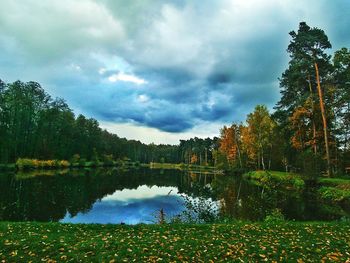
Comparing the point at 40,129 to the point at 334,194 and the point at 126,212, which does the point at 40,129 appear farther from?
the point at 334,194

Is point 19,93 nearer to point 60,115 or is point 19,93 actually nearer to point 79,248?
point 60,115

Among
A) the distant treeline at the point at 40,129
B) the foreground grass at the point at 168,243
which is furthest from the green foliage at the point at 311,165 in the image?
the distant treeline at the point at 40,129

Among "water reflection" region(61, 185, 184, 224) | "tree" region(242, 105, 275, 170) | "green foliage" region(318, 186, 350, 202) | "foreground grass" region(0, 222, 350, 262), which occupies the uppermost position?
"tree" region(242, 105, 275, 170)

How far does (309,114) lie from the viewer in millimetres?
37594

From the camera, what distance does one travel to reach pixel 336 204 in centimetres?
2252

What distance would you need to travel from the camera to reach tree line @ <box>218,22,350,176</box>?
105 feet

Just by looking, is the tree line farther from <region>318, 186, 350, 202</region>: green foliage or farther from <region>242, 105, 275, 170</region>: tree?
<region>318, 186, 350, 202</region>: green foliage

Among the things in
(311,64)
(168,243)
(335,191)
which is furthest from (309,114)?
(168,243)

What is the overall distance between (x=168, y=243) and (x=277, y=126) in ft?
137

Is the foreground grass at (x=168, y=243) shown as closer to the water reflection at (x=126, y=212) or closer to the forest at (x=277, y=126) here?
the water reflection at (x=126, y=212)

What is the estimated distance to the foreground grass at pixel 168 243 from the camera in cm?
796

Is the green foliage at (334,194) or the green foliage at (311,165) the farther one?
the green foliage at (311,165)

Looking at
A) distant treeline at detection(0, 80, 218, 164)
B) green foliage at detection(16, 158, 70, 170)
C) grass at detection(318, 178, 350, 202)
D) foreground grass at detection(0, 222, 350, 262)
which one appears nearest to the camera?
foreground grass at detection(0, 222, 350, 262)

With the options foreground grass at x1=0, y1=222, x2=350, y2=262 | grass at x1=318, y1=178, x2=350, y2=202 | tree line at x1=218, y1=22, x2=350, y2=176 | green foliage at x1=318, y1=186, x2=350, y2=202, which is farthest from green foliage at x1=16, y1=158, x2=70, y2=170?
green foliage at x1=318, y1=186, x2=350, y2=202
